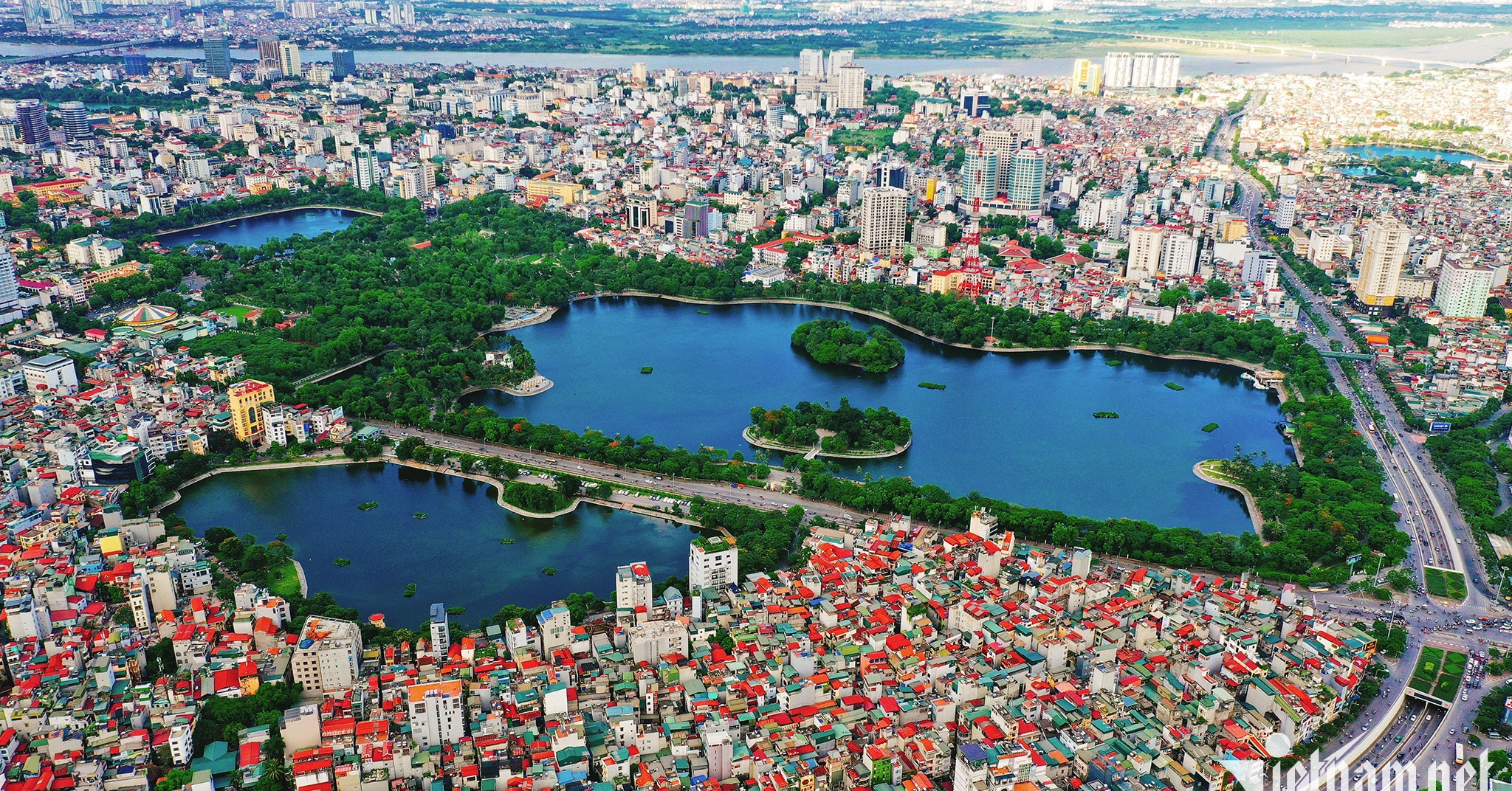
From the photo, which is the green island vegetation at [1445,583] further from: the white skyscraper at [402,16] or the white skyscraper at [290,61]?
the white skyscraper at [402,16]

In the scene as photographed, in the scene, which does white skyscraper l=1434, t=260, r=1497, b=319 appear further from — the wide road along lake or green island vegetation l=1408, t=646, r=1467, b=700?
green island vegetation l=1408, t=646, r=1467, b=700

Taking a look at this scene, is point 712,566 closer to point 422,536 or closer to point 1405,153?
point 422,536

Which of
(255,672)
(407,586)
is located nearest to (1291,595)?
(407,586)

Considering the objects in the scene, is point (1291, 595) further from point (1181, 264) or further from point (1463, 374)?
point (1181, 264)

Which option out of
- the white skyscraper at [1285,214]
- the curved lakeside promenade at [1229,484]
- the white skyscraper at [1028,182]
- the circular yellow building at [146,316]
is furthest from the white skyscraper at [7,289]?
the white skyscraper at [1285,214]

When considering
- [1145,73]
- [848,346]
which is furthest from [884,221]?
[1145,73]

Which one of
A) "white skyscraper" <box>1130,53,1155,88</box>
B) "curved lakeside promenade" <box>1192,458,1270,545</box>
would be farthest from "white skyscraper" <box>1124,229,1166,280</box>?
"white skyscraper" <box>1130,53,1155,88</box>
